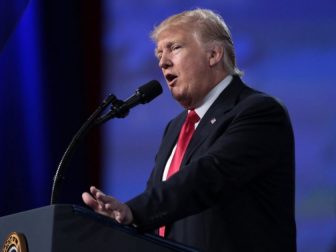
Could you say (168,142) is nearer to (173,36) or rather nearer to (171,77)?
(171,77)

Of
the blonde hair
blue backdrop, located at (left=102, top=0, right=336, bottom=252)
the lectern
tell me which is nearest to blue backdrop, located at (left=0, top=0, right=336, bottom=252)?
blue backdrop, located at (left=102, top=0, right=336, bottom=252)

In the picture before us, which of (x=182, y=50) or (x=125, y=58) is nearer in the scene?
(x=182, y=50)

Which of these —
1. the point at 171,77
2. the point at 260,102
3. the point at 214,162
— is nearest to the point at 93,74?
the point at 171,77

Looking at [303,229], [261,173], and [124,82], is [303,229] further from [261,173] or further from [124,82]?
[124,82]

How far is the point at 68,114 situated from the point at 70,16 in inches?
19.6

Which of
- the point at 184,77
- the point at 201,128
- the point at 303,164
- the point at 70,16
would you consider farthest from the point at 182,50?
the point at 70,16

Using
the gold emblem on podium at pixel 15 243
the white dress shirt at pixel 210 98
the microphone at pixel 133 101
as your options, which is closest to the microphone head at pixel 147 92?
the microphone at pixel 133 101

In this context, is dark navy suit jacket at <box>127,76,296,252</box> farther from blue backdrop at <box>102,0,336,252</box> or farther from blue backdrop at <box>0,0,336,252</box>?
blue backdrop at <box>0,0,336,252</box>

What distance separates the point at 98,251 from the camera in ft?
4.84

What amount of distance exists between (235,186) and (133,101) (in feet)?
1.15

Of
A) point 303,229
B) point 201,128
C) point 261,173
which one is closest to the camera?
point 261,173

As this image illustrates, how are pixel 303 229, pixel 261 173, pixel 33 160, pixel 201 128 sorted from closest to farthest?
pixel 261 173 < pixel 201 128 < pixel 303 229 < pixel 33 160

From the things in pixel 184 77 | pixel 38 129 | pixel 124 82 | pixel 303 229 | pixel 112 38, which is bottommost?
pixel 303 229

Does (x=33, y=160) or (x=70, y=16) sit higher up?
(x=70, y=16)
